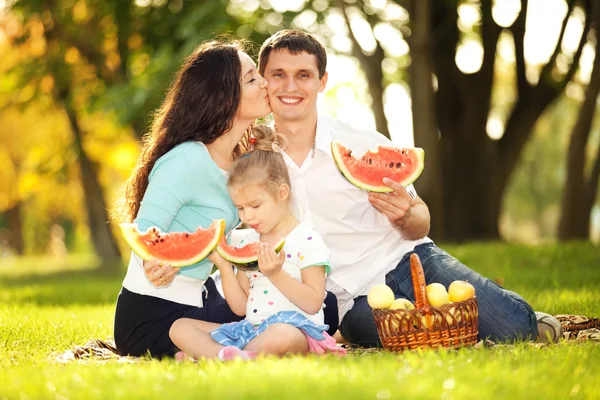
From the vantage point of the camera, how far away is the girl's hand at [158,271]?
4387mm

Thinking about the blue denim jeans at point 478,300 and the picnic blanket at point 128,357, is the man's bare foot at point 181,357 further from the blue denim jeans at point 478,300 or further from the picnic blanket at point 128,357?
the blue denim jeans at point 478,300

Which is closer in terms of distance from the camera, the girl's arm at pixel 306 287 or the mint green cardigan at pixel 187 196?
the girl's arm at pixel 306 287

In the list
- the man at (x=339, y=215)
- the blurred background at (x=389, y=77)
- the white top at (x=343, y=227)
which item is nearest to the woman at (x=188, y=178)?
the man at (x=339, y=215)

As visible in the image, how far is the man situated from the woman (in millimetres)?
249

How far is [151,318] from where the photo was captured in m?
4.79

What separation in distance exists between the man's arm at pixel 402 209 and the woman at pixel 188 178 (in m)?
0.90

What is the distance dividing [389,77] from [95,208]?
8.02 metres

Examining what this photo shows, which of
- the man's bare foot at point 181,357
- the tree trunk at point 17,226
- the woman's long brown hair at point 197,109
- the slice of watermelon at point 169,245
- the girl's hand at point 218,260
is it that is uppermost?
the woman's long brown hair at point 197,109

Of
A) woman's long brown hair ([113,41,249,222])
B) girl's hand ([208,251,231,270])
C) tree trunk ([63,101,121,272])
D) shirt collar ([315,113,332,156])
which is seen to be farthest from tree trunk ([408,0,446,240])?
girl's hand ([208,251,231,270])

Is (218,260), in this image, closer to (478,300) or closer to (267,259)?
(267,259)

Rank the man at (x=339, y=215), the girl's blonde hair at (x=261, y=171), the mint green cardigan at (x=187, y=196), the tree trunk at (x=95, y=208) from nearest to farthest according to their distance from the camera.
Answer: the girl's blonde hair at (x=261, y=171) < the mint green cardigan at (x=187, y=196) < the man at (x=339, y=215) < the tree trunk at (x=95, y=208)

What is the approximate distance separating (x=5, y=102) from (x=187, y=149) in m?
16.6

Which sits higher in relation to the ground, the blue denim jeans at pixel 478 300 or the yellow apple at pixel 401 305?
the yellow apple at pixel 401 305

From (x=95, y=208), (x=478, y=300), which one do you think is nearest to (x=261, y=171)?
(x=478, y=300)
